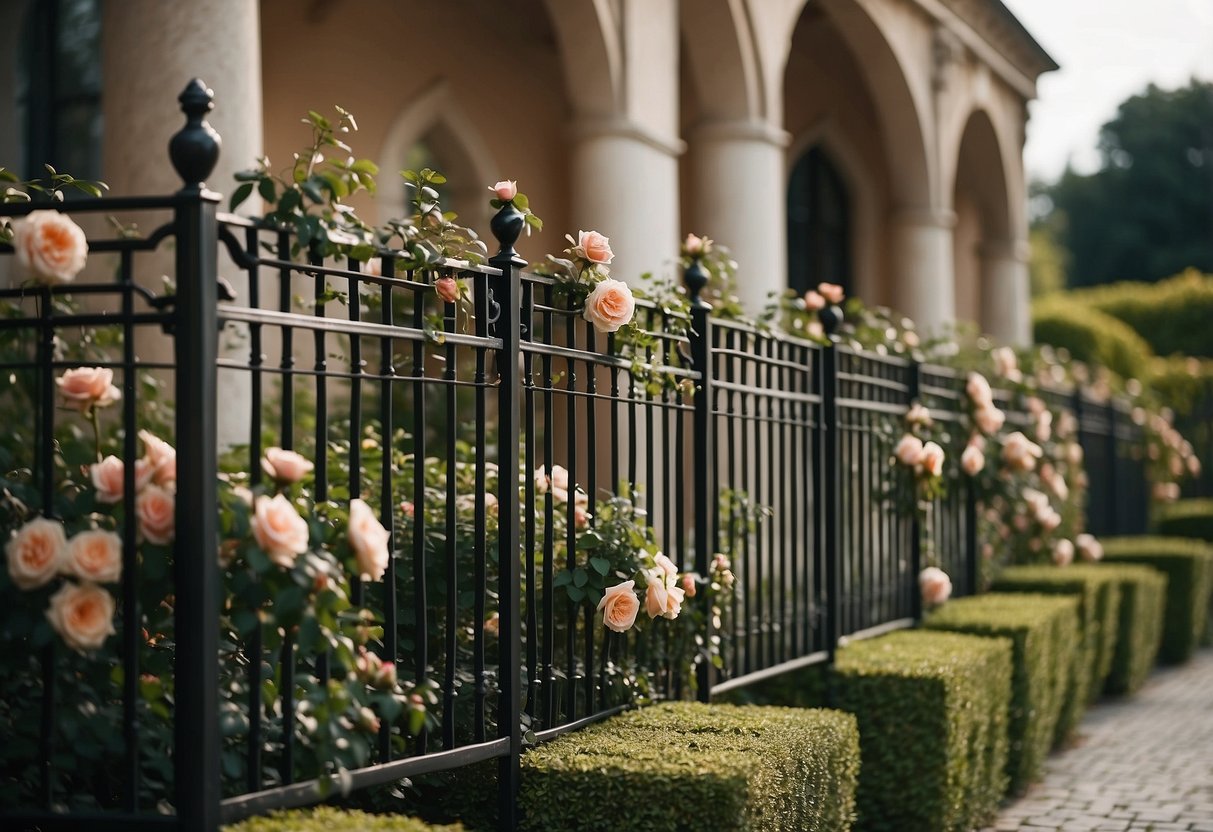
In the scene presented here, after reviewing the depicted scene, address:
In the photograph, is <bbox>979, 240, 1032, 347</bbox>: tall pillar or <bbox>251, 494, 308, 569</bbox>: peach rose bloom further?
<bbox>979, 240, 1032, 347</bbox>: tall pillar

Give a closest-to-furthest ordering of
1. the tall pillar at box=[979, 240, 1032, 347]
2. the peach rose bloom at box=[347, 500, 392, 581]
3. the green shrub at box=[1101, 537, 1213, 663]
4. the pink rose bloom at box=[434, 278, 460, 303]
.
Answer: the peach rose bloom at box=[347, 500, 392, 581] → the pink rose bloom at box=[434, 278, 460, 303] → the green shrub at box=[1101, 537, 1213, 663] → the tall pillar at box=[979, 240, 1032, 347]

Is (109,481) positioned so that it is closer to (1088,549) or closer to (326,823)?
(326,823)

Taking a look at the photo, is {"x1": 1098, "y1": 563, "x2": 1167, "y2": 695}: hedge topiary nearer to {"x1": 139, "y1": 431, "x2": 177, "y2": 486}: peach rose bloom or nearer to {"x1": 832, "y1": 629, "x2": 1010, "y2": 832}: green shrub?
{"x1": 832, "y1": 629, "x2": 1010, "y2": 832}: green shrub

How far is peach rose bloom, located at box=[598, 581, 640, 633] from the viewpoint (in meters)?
4.11

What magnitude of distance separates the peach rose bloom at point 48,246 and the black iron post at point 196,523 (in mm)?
223

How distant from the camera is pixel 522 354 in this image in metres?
4.09

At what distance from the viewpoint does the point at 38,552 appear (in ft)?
9.34

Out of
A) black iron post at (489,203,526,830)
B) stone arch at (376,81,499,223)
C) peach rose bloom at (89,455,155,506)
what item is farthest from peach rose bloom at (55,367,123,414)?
stone arch at (376,81,499,223)

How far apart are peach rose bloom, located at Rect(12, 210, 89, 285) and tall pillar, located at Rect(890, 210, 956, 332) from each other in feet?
36.8

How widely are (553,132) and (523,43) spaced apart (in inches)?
→ 32.6

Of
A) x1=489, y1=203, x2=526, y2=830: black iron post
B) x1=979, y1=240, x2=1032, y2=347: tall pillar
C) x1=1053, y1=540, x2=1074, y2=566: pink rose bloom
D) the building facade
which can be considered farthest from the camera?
x1=979, y1=240, x2=1032, y2=347: tall pillar

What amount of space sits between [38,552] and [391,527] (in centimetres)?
82

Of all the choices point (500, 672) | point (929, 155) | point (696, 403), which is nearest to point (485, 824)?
point (500, 672)

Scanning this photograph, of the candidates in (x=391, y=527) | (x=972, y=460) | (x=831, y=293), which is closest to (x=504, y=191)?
(x=391, y=527)
